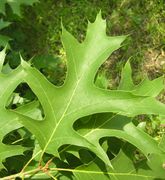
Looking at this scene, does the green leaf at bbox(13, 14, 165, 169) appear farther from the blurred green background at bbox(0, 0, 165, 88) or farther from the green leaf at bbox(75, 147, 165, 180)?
the blurred green background at bbox(0, 0, 165, 88)

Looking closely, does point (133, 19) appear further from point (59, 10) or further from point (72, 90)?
point (72, 90)

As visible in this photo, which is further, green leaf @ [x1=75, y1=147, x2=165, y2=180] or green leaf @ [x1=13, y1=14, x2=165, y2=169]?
green leaf @ [x1=75, y1=147, x2=165, y2=180]

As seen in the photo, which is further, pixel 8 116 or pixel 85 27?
pixel 85 27

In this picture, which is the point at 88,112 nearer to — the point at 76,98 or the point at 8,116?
the point at 76,98

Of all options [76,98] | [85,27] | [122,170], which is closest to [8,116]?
[76,98]

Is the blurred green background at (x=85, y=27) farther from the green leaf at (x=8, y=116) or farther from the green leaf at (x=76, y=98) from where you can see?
the green leaf at (x=76, y=98)

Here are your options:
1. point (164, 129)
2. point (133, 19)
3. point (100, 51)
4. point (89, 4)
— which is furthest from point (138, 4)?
point (100, 51)

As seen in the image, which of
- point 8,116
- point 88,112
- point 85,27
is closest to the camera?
point 88,112

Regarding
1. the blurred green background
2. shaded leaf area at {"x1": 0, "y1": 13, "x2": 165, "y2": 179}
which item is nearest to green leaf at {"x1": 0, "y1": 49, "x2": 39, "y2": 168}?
shaded leaf area at {"x1": 0, "y1": 13, "x2": 165, "y2": 179}

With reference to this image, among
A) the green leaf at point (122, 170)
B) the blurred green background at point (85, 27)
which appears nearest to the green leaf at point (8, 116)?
the green leaf at point (122, 170)
